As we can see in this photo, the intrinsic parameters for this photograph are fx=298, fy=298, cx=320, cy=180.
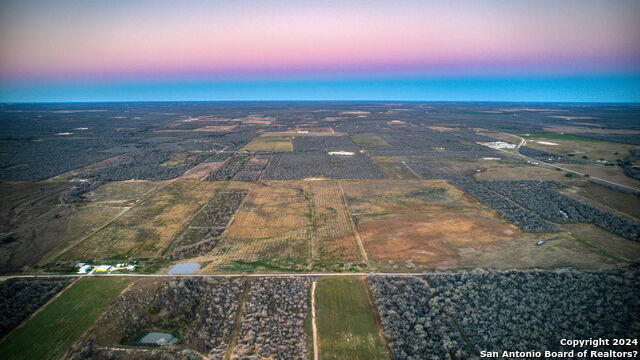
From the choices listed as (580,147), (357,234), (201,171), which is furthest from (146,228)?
(580,147)

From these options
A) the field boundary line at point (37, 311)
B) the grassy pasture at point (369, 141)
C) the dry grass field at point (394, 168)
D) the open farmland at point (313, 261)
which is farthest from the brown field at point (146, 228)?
the grassy pasture at point (369, 141)

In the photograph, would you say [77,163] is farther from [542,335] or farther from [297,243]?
[542,335]

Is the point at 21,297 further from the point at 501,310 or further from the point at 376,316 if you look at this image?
the point at 501,310

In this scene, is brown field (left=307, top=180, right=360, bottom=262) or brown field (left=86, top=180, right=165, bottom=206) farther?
brown field (left=86, top=180, right=165, bottom=206)

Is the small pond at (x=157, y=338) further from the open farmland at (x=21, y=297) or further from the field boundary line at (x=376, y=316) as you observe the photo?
the field boundary line at (x=376, y=316)

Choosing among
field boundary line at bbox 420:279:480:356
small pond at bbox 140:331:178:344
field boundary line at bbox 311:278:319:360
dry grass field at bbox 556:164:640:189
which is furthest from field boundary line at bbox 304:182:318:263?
Answer: dry grass field at bbox 556:164:640:189

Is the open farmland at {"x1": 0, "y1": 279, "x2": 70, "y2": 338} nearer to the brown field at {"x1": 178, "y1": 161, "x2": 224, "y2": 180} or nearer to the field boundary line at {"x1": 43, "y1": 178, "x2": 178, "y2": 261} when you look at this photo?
the field boundary line at {"x1": 43, "y1": 178, "x2": 178, "y2": 261}
